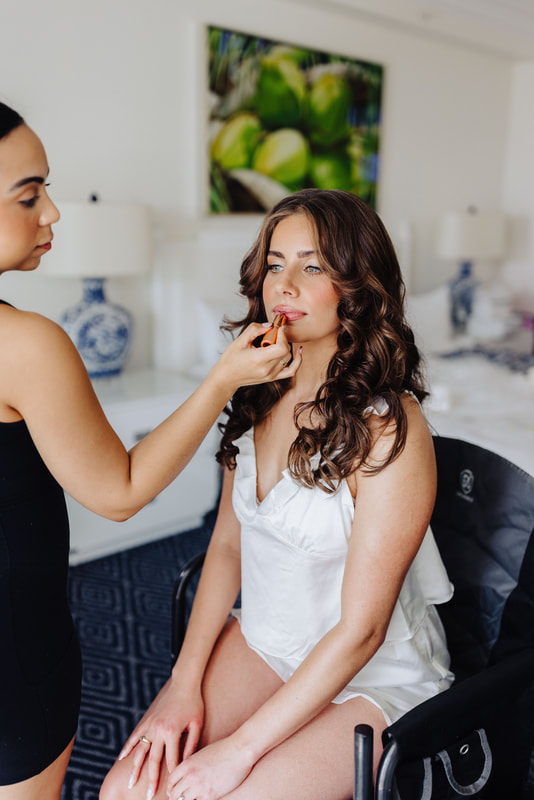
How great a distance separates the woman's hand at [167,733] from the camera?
107cm

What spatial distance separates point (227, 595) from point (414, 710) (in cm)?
49

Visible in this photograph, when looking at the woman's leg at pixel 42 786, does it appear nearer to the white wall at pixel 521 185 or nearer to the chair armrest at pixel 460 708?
the chair armrest at pixel 460 708

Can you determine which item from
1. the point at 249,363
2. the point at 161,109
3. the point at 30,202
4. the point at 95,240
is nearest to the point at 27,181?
the point at 30,202

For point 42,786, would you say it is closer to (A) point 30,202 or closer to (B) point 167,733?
(B) point 167,733

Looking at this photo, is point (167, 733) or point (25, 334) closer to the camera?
point (25, 334)

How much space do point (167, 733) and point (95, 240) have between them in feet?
6.90

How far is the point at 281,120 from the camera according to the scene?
144 inches

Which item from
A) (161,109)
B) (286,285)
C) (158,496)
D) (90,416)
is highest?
(161,109)

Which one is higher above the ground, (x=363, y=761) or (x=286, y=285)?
(x=286, y=285)

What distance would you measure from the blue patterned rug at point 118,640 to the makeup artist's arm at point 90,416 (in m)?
1.22

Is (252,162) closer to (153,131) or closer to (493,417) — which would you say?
(153,131)

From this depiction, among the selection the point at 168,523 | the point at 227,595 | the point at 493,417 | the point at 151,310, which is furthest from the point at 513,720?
the point at 151,310

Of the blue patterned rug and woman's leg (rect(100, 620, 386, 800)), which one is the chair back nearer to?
woman's leg (rect(100, 620, 386, 800))

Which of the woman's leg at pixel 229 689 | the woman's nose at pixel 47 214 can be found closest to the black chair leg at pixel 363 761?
the woman's leg at pixel 229 689
